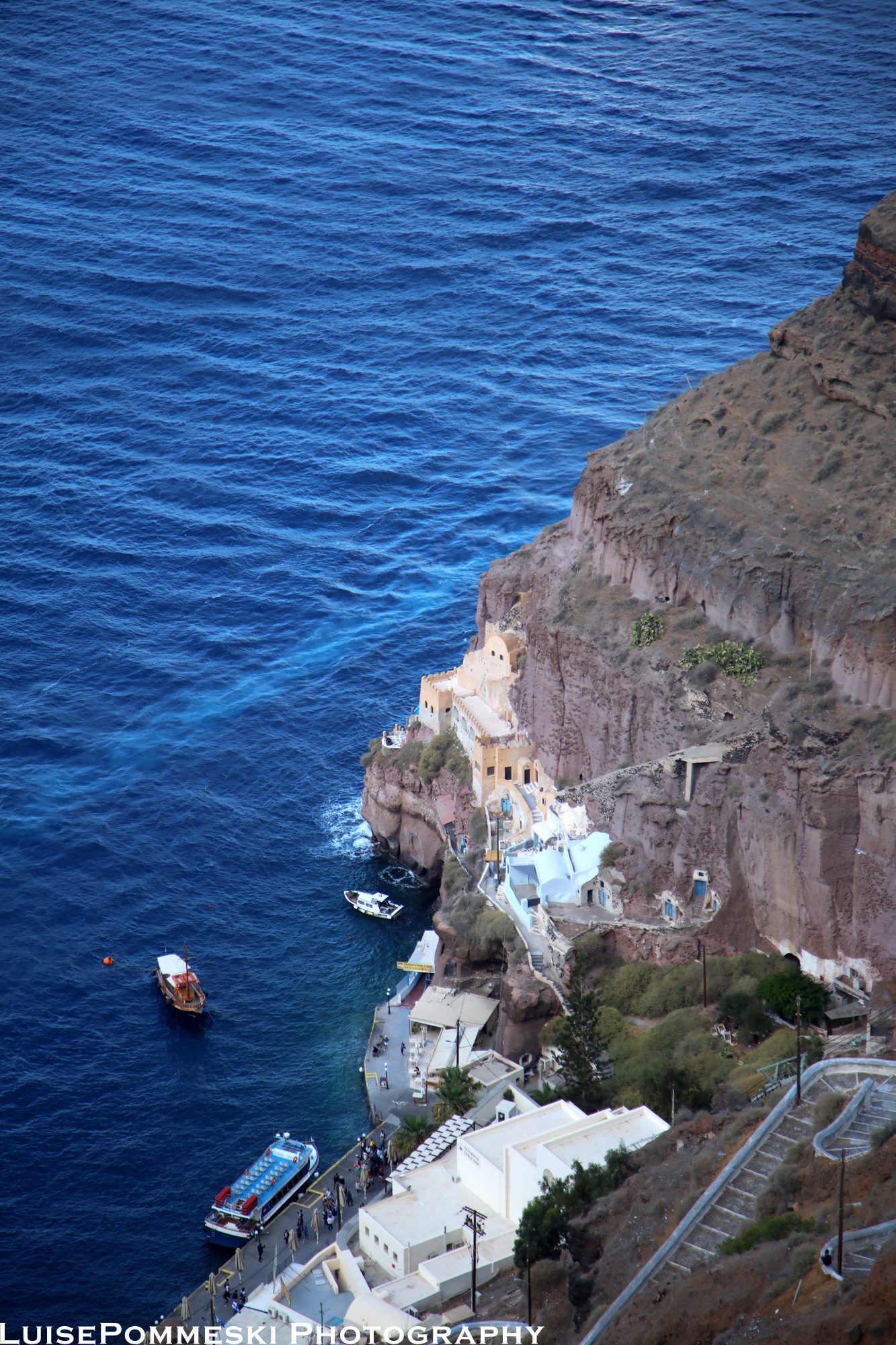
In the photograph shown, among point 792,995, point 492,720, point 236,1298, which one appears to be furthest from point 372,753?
point 236,1298

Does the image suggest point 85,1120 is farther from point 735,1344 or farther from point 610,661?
point 735,1344

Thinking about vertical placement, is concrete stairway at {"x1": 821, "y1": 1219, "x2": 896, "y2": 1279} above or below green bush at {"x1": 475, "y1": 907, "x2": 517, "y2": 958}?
above

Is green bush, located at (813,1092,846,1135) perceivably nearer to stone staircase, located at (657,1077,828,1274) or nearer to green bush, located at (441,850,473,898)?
stone staircase, located at (657,1077,828,1274)

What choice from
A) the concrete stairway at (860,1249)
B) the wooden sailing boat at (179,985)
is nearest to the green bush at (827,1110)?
the concrete stairway at (860,1249)

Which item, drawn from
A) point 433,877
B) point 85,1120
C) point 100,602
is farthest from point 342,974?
point 100,602

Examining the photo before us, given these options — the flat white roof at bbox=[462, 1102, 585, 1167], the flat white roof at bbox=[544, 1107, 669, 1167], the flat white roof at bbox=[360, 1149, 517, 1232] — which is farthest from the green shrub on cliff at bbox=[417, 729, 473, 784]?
the flat white roof at bbox=[544, 1107, 669, 1167]

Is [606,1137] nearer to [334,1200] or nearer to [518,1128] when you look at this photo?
[518,1128]
